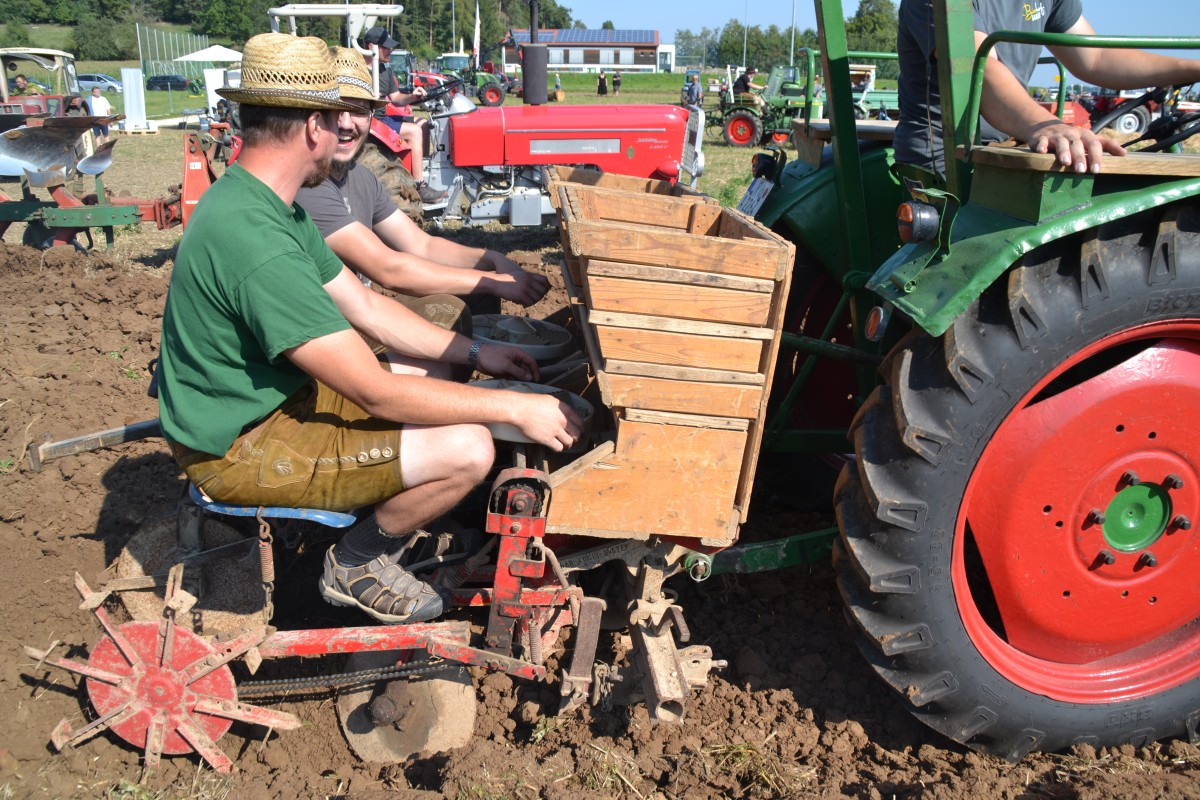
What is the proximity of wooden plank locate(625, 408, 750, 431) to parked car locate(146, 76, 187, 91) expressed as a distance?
45299 millimetres

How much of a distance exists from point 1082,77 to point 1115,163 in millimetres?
1089

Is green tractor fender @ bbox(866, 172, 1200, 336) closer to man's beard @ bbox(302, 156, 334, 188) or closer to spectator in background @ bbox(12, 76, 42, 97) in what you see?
man's beard @ bbox(302, 156, 334, 188)

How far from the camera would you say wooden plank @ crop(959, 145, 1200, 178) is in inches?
86.5

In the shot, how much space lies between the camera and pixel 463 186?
10.3 metres

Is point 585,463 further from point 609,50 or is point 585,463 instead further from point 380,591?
point 609,50

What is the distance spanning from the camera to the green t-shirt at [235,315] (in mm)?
2504

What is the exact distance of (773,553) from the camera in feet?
9.64

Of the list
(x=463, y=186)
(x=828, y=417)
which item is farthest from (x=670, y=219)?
(x=463, y=186)

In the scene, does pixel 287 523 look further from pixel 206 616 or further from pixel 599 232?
pixel 599 232

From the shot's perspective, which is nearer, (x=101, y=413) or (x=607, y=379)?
(x=607, y=379)

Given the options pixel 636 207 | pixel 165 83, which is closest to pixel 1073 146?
pixel 636 207

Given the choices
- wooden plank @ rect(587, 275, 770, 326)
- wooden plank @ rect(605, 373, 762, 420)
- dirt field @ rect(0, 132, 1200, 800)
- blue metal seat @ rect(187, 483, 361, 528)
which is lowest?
dirt field @ rect(0, 132, 1200, 800)

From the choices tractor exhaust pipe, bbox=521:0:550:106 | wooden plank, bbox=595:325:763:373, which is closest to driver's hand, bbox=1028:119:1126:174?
wooden plank, bbox=595:325:763:373

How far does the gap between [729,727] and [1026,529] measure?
3.51 ft
